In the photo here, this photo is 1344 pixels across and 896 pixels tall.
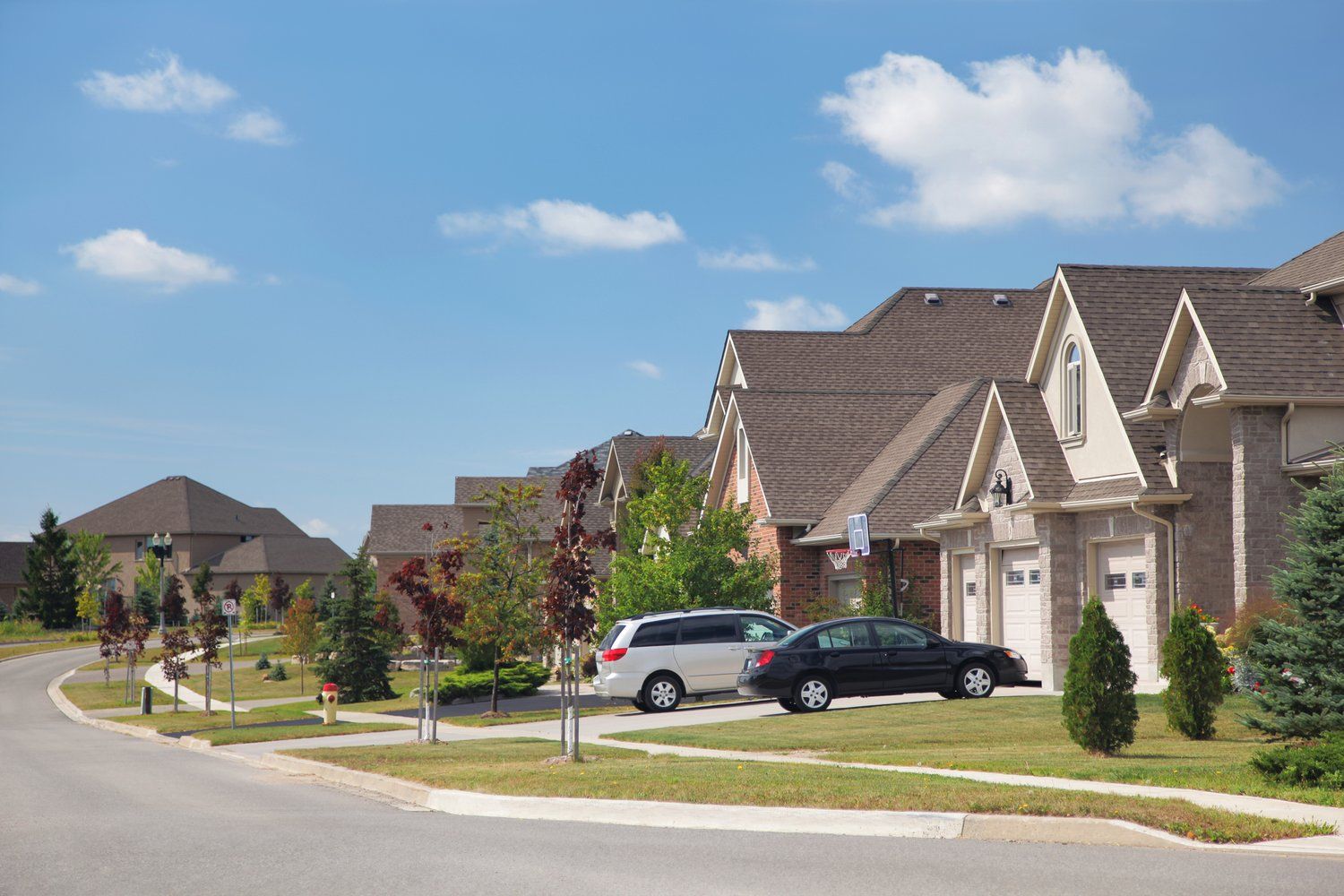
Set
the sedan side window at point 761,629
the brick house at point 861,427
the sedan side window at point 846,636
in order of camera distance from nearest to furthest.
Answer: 1. the sedan side window at point 846,636
2. the sedan side window at point 761,629
3. the brick house at point 861,427

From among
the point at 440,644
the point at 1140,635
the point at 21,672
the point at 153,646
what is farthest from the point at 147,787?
the point at 153,646

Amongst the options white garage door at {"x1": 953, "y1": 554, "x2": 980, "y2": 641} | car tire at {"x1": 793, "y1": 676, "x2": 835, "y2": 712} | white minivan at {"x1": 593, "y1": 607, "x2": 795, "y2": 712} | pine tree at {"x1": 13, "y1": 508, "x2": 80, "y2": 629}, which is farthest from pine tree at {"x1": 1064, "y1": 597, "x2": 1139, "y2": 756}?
pine tree at {"x1": 13, "y1": 508, "x2": 80, "y2": 629}

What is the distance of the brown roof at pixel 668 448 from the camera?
4584cm

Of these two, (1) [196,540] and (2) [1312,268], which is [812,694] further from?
(1) [196,540]

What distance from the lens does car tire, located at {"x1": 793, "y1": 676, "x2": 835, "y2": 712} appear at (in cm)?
2306

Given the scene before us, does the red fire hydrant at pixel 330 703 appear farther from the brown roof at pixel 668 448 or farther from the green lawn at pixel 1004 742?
the brown roof at pixel 668 448

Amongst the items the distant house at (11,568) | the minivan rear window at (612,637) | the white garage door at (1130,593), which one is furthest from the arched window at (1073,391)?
the distant house at (11,568)

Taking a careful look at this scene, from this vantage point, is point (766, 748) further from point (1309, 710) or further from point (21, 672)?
point (21, 672)

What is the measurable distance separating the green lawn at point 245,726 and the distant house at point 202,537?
7508cm

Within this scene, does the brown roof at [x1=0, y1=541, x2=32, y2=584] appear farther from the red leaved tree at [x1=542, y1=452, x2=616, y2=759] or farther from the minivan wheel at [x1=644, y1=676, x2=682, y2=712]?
the red leaved tree at [x1=542, y1=452, x2=616, y2=759]

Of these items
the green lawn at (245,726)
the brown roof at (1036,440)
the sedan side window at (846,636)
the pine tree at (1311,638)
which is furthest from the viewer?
the green lawn at (245,726)

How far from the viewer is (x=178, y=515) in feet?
389

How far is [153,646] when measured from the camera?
86812 mm

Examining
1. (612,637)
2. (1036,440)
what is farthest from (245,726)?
(1036,440)
